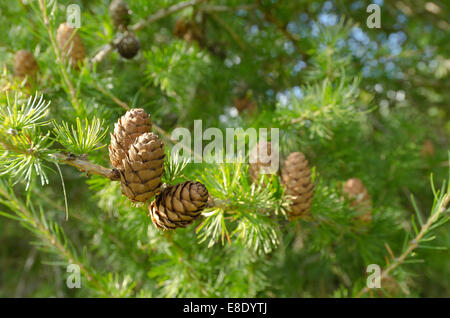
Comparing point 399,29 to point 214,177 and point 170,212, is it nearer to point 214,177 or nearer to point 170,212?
point 214,177

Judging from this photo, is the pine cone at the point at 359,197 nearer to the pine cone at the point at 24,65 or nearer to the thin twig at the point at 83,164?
the thin twig at the point at 83,164

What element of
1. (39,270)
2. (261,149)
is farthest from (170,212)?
(39,270)

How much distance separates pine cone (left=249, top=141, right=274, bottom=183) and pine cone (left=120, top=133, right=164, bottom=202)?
0.24 m

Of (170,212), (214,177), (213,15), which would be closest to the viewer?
(170,212)

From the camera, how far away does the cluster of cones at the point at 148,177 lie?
1.62 feet

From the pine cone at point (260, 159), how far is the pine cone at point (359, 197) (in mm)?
292

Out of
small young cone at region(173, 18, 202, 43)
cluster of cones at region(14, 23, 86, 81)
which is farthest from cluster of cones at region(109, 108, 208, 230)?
small young cone at region(173, 18, 202, 43)

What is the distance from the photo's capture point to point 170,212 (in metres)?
0.52

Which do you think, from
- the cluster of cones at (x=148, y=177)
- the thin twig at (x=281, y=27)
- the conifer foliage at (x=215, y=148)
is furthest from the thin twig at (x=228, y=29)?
the cluster of cones at (x=148, y=177)

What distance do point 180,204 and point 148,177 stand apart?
60 mm

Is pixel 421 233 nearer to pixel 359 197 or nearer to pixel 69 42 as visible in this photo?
pixel 359 197

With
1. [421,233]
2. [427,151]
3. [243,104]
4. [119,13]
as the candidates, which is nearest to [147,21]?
[119,13]

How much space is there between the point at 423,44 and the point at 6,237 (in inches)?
86.3

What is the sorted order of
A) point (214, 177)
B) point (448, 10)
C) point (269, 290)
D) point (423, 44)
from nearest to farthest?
point (214, 177) → point (269, 290) → point (423, 44) → point (448, 10)
